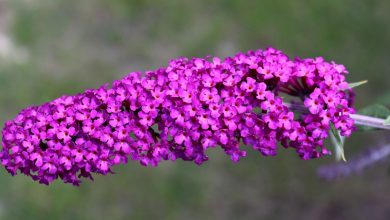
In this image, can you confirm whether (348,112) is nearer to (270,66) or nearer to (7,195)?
(270,66)

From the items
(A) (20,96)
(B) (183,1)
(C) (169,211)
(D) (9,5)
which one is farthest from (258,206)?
(D) (9,5)

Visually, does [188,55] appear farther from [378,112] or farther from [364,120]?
[364,120]

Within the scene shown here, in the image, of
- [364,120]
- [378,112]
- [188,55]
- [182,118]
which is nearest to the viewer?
[182,118]

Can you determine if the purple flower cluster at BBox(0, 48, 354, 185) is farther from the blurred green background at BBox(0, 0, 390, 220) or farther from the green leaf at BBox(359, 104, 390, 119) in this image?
the blurred green background at BBox(0, 0, 390, 220)

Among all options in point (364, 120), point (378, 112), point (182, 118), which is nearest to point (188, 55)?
point (378, 112)

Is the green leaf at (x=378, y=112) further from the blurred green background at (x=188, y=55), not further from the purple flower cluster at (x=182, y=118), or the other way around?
the blurred green background at (x=188, y=55)

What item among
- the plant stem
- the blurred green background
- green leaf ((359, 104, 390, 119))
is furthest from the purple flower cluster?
the blurred green background

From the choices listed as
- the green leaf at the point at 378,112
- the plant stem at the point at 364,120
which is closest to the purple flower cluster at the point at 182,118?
the plant stem at the point at 364,120

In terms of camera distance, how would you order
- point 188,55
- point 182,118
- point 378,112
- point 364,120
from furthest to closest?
point 188,55, point 378,112, point 364,120, point 182,118
